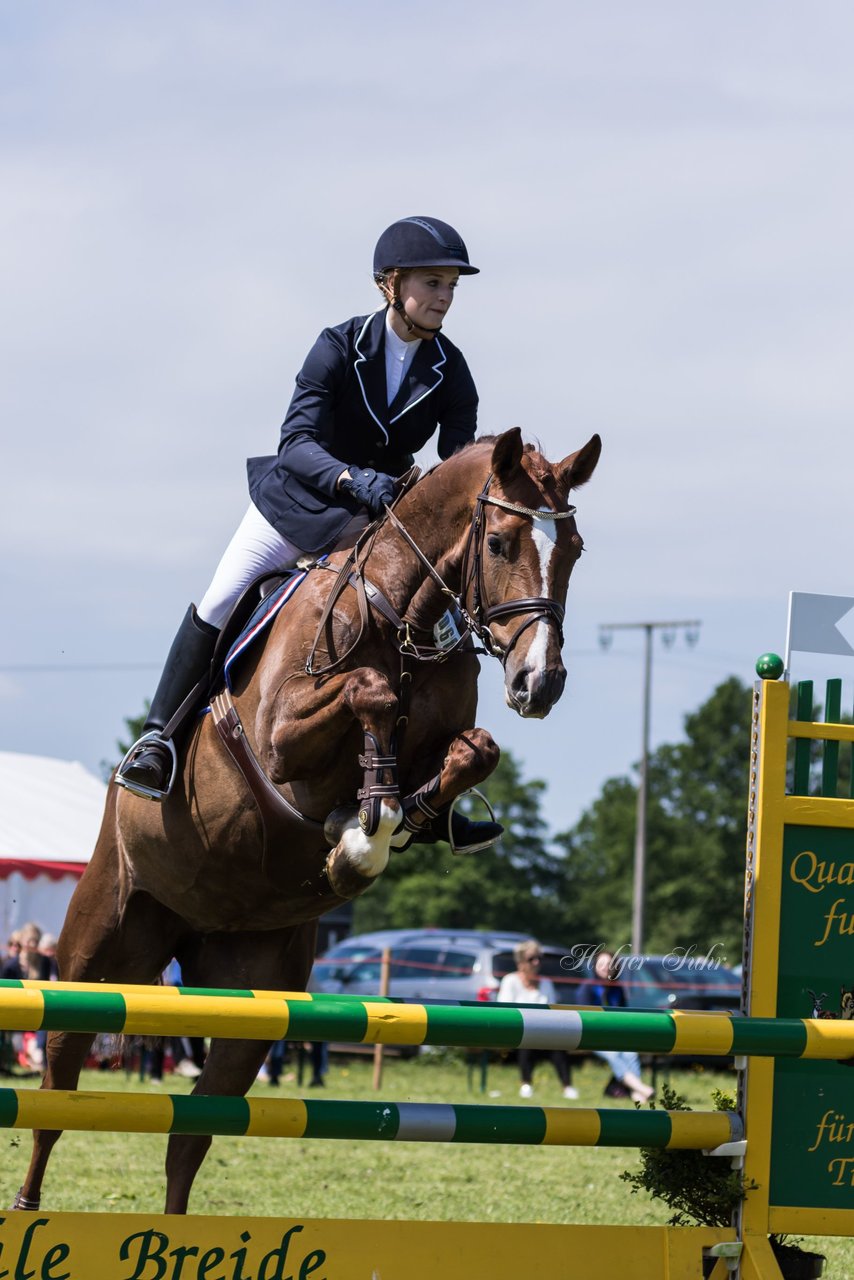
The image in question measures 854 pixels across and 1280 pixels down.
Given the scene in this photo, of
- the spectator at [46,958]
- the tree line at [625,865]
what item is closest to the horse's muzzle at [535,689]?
the spectator at [46,958]

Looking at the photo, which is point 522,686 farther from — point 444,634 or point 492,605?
point 444,634

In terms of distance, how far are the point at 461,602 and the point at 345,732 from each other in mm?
523

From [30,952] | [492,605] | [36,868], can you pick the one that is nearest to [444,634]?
[492,605]

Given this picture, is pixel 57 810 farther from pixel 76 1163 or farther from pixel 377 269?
pixel 377 269

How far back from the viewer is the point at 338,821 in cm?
457

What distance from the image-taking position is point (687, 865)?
197ft

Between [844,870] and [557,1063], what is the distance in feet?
34.5

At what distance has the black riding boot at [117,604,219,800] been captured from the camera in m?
5.18

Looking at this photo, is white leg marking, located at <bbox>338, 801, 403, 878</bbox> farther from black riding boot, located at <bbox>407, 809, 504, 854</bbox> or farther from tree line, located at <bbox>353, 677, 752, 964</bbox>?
tree line, located at <bbox>353, 677, 752, 964</bbox>

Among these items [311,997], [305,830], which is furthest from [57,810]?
[311,997]

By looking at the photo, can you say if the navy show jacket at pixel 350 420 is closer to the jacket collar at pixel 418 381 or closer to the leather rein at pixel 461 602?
the jacket collar at pixel 418 381

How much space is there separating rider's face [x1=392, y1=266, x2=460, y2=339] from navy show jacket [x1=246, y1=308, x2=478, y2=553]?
0.52ft

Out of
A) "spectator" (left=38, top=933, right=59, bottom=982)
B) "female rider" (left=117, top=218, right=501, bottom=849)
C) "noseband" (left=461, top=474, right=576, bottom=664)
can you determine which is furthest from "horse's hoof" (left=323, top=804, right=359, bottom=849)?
"spectator" (left=38, top=933, right=59, bottom=982)

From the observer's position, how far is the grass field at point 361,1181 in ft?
23.5
